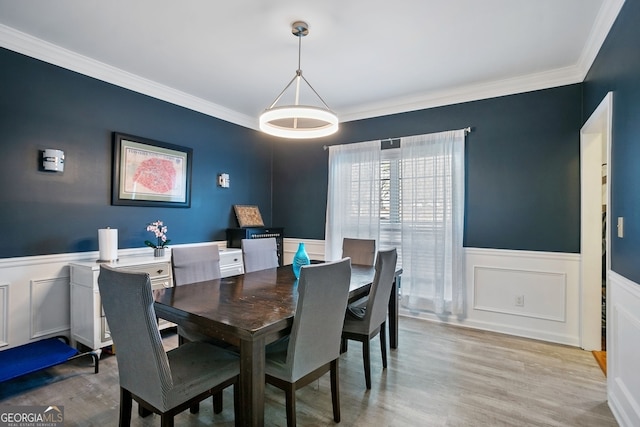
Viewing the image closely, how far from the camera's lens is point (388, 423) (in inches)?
76.0

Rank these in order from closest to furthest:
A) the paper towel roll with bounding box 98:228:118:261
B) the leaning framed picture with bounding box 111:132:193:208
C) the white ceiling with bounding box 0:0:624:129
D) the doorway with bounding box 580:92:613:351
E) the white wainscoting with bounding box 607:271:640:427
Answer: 1. the white wainscoting with bounding box 607:271:640:427
2. the white ceiling with bounding box 0:0:624:129
3. the paper towel roll with bounding box 98:228:118:261
4. the doorway with bounding box 580:92:613:351
5. the leaning framed picture with bounding box 111:132:193:208

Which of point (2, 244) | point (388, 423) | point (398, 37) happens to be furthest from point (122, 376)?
point (398, 37)

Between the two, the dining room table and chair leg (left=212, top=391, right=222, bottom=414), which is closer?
the dining room table

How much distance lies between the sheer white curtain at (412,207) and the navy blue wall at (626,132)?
1.51 meters

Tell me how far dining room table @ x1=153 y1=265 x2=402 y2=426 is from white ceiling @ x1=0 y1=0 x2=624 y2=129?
6.34ft

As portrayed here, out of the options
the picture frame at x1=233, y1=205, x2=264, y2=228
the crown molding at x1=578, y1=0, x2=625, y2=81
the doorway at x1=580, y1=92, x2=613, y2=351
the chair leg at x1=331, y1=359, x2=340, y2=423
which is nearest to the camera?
the chair leg at x1=331, y1=359, x2=340, y2=423

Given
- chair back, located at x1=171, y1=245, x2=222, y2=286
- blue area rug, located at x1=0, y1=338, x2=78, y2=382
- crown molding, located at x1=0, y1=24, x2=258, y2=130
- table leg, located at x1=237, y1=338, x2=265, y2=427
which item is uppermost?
crown molding, located at x1=0, y1=24, x2=258, y2=130

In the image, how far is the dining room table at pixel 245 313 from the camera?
151 cm

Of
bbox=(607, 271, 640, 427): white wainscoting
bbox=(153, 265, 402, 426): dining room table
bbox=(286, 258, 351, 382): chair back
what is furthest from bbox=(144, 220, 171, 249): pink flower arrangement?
bbox=(607, 271, 640, 427): white wainscoting

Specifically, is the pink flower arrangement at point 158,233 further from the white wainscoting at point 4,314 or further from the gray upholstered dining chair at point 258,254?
the white wainscoting at point 4,314

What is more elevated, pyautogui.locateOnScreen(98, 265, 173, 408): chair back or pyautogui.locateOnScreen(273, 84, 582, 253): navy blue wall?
pyautogui.locateOnScreen(273, 84, 582, 253): navy blue wall

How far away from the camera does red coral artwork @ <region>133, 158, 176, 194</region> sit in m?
3.44

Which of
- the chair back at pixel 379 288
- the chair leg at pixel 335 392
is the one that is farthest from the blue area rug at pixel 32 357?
the chair back at pixel 379 288

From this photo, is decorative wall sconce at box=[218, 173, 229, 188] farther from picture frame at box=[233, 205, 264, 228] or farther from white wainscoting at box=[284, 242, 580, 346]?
white wainscoting at box=[284, 242, 580, 346]
